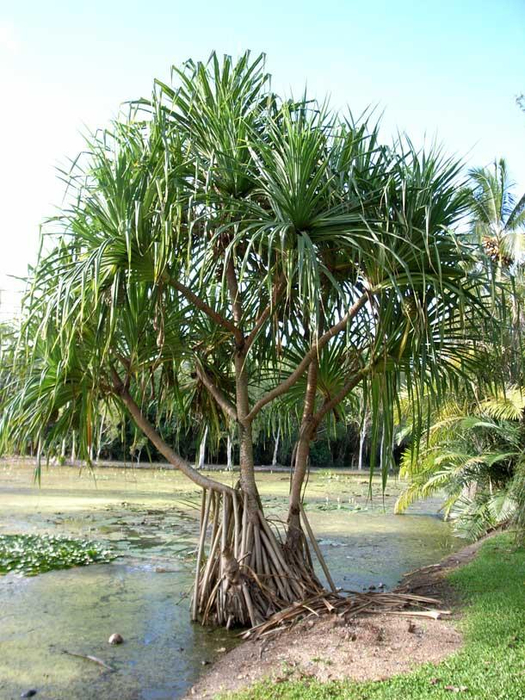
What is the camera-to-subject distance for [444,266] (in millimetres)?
4215

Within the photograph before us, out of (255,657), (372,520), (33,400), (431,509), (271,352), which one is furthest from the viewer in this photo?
(431,509)

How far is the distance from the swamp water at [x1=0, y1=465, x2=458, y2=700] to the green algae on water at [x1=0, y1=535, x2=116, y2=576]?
19 centimetres

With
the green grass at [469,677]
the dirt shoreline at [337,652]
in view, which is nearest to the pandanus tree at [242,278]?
the dirt shoreline at [337,652]

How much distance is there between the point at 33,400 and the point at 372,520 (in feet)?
23.5

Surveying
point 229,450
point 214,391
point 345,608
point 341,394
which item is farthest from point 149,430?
point 229,450

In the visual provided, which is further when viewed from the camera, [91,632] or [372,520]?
[372,520]

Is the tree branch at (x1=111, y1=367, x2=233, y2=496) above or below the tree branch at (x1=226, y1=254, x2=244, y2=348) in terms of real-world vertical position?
below

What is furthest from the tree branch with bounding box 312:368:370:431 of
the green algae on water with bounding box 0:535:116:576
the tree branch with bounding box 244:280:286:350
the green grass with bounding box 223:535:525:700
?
the green algae on water with bounding box 0:535:116:576

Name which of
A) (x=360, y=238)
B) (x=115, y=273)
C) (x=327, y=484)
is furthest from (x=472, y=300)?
(x=327, y=484)

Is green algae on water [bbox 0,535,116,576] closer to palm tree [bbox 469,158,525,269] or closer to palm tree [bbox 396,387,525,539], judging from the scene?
palm tree [bbox 396,387,525,539]

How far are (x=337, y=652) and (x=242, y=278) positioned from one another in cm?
235

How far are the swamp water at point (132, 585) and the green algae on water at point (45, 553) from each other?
0.19 meters

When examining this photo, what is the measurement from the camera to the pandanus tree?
400 centimetres

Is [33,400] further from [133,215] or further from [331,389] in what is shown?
[331,389]
